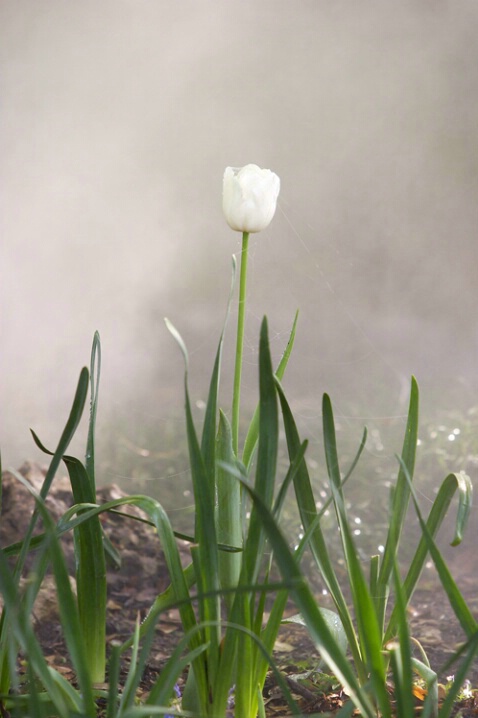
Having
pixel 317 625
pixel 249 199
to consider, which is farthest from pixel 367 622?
pixel 249 199

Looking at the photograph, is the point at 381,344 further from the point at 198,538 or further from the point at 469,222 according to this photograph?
the point at 198,538

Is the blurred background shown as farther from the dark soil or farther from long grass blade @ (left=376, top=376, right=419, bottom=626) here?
long grass blade @ (left=376, top=376, right=419, bottom=626)

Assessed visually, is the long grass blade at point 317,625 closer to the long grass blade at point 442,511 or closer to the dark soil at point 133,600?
the long grass blade at point 442,511

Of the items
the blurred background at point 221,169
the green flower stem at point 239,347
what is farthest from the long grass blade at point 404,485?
the blurred background at point 221,169

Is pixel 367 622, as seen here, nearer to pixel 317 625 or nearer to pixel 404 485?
pixel 317 625

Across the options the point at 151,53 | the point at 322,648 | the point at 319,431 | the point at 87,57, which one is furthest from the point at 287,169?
the point at 322,648
